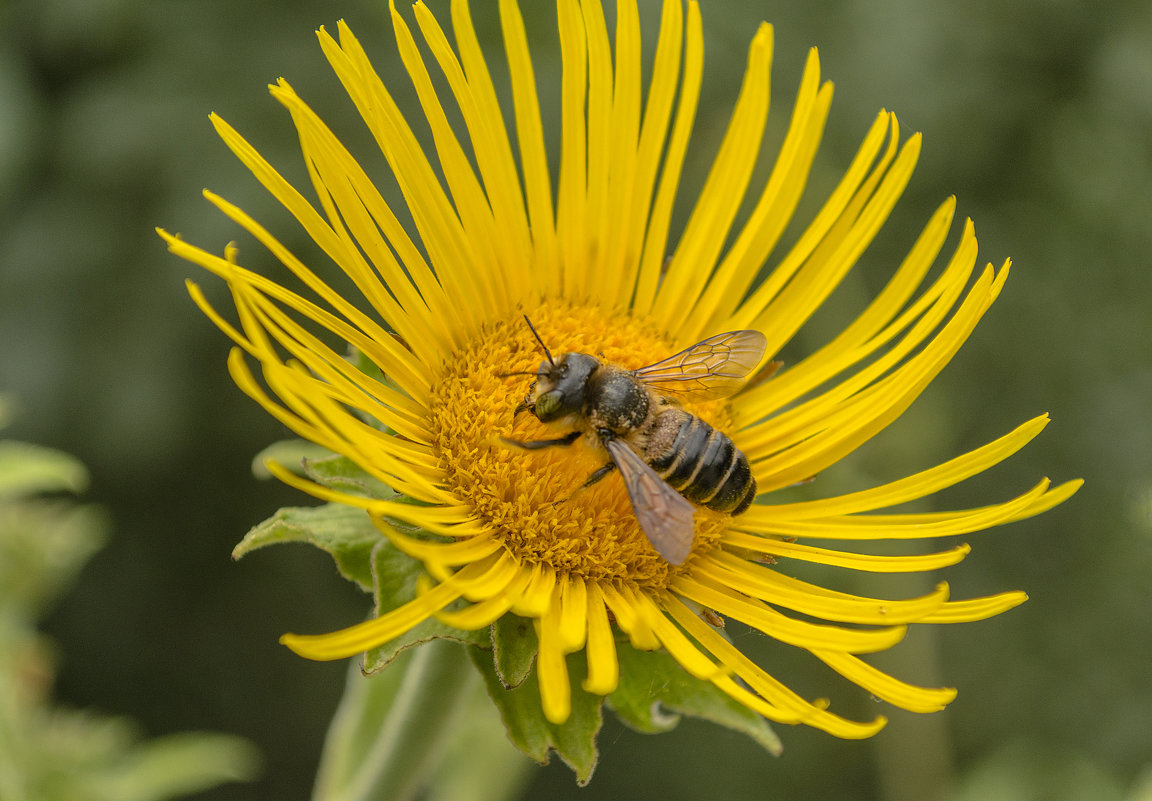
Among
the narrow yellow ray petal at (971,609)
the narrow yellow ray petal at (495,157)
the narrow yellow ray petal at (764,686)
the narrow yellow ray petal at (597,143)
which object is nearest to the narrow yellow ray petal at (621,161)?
the narrow yellow ray petal at (597,143)

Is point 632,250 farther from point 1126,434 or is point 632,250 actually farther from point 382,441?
point 1126,434

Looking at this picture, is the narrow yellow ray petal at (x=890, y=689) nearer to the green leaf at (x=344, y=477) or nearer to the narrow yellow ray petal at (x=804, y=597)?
the narrow yellow ray petal at (x=804, y=597)

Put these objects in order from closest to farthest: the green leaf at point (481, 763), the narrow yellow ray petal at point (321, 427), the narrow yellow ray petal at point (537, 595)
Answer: the narrow yellow ray petal at point (321, 427)
the narrow yellow ray petal at point (537, 595)
the green leaf at point (481, 763)

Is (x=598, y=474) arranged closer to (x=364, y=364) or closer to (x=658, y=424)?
(x=658, y=424)

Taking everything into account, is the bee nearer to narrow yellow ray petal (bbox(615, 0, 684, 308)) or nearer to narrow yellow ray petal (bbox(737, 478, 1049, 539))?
narrow yellow ray petal (bbox(737, 478, 1049, 539))

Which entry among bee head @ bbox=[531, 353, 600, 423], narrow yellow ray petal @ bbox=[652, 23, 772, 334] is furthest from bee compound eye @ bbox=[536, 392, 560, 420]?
narrow yellow ray petal @ bbox=[652, 23, 772, 334]

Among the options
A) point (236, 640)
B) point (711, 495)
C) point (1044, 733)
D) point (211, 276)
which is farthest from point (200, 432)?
point (1044, 733)
